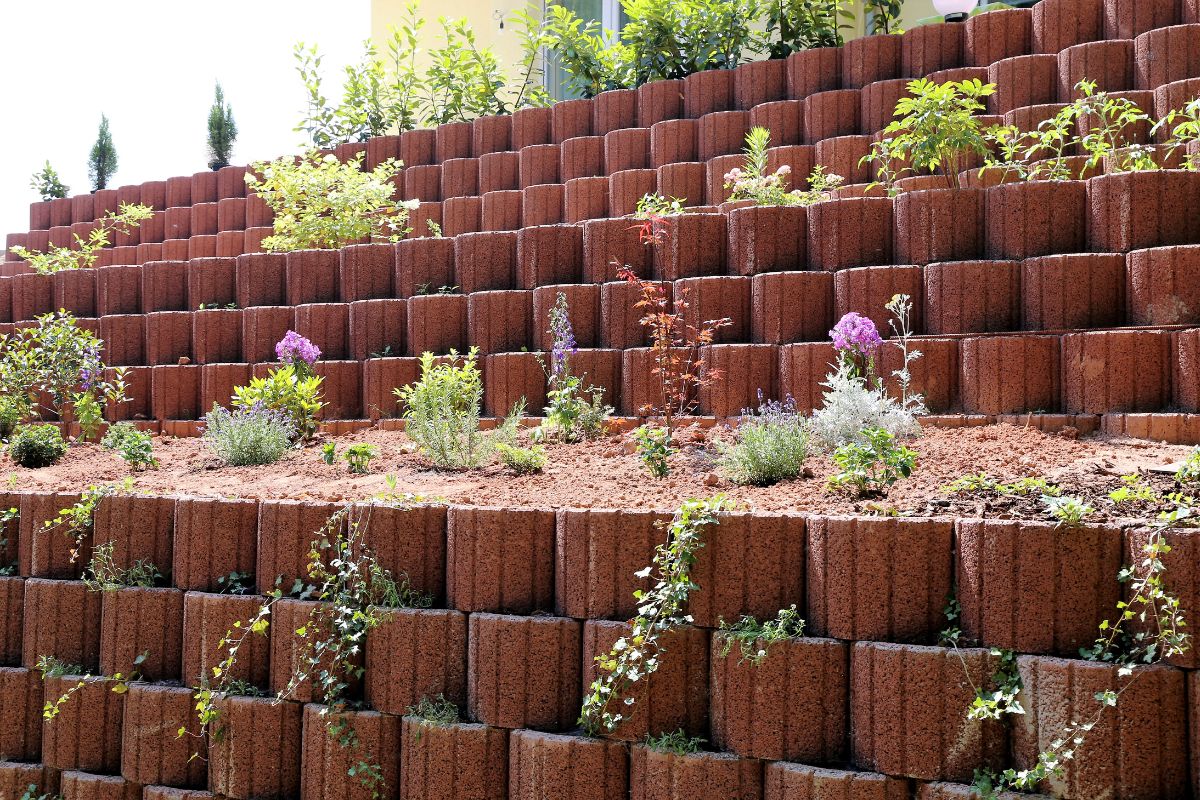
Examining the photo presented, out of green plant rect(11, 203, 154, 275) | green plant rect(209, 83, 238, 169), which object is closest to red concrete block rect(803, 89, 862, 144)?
green plant rect(11, 203, 154, 275)

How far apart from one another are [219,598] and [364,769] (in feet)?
3.20

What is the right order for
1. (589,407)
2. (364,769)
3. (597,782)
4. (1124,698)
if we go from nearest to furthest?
(1124,698) → (597,782) → (364,769) → (589,407)

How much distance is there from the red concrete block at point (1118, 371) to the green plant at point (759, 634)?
6.63 ft

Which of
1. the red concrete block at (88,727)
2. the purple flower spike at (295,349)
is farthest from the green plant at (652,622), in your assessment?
the purple flower spike at (295,349)

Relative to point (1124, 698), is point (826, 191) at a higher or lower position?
higher

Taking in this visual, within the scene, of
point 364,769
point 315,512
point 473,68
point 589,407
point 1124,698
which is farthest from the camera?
point 473,68

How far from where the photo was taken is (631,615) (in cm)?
380

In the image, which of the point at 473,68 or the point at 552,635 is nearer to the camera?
the point at 552,635

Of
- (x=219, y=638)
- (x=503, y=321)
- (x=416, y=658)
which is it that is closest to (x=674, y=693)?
(x=416, y=658)

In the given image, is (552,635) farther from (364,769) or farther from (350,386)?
(350,386)

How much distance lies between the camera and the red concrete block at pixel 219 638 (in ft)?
14.5

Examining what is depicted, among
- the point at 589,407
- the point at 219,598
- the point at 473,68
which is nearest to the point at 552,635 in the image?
the point at 219,598

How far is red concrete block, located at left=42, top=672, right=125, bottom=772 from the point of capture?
477 cm

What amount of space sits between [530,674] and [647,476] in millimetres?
1168
